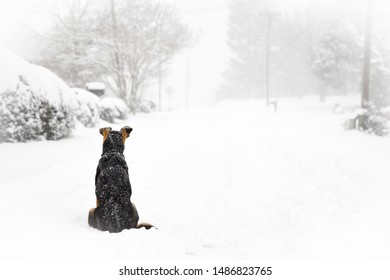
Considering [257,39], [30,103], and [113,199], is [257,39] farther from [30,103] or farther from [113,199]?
[113,199]

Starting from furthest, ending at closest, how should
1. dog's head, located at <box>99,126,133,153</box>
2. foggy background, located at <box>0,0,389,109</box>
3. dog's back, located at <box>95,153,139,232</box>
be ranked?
Answer: foggy background, located at <box>0,0,389,109</box> < dog's head, located at <box>99,126,133,153</box> < dog's back, located at <box>95,153,139,232</box>

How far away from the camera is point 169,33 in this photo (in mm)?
26578

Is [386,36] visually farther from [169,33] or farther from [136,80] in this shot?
[136,80]

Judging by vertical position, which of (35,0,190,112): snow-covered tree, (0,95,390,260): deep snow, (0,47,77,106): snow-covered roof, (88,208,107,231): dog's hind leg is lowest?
(0,95,390,260): deep snow

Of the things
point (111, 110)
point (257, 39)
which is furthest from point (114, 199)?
point (257, 39)

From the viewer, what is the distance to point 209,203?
19.5 feet

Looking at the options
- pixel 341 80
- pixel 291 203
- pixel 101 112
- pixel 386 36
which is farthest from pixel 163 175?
pixel 341 80

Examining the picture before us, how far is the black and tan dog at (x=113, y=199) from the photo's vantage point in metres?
4.34

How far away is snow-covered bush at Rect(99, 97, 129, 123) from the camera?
1847 centimetres

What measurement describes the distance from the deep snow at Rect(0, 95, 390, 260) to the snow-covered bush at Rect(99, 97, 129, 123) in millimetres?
7943

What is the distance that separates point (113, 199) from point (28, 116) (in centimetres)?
690

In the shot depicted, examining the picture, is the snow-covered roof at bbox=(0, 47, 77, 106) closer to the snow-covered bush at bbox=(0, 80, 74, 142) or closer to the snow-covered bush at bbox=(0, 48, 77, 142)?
the snow-covered bush at bbox=(0, 48, 77, 142)

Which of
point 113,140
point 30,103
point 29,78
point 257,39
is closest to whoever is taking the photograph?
point 113,140

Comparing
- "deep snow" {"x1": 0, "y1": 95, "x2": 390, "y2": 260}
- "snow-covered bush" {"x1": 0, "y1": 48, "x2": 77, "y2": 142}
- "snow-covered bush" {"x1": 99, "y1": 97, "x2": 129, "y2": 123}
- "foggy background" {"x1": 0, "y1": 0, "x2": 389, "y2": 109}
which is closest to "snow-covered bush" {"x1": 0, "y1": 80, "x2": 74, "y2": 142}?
"snow-covered bush" {"x1": 0, "y1": 48, "x2": 77, "y2": 142}
